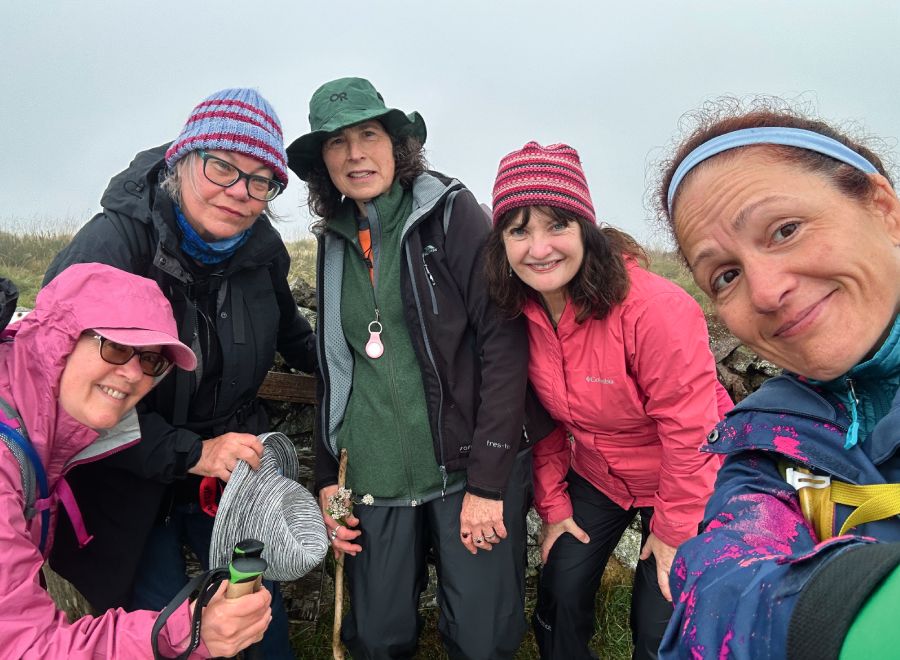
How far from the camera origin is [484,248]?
310 cm

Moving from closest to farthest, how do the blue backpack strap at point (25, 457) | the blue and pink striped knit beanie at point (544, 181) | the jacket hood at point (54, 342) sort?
1. the blue backpack strap at point (25, 457)
2. the jacket hood at point (54, 342)
3. the blue and pink striped knit beanie at point (544, 181)

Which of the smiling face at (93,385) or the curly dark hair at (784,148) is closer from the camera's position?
the curly dark hair at (784,148)

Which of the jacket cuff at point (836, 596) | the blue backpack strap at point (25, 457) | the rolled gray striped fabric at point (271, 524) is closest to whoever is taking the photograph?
the jacket cuff at point (836, 596)

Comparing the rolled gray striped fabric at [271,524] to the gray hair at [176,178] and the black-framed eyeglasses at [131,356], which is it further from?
the gray hair at [176,178]

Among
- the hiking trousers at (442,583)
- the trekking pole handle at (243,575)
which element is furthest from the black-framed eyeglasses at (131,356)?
the hiking trousers at (442,583)

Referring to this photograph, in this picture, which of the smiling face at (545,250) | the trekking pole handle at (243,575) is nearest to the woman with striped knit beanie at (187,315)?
the trekking pole handle at (243,575)

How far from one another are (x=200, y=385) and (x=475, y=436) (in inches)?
59.7

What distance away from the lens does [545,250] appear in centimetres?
282

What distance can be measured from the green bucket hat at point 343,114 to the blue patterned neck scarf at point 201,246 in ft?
2.37

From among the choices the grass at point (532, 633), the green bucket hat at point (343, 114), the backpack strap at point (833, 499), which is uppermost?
the green bucket hat at point (343, 114)

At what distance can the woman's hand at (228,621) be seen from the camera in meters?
2.04

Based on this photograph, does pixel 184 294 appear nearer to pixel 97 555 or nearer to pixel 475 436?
pixel 97 555

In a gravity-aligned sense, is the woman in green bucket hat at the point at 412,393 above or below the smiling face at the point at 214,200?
below

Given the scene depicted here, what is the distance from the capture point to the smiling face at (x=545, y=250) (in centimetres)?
284
